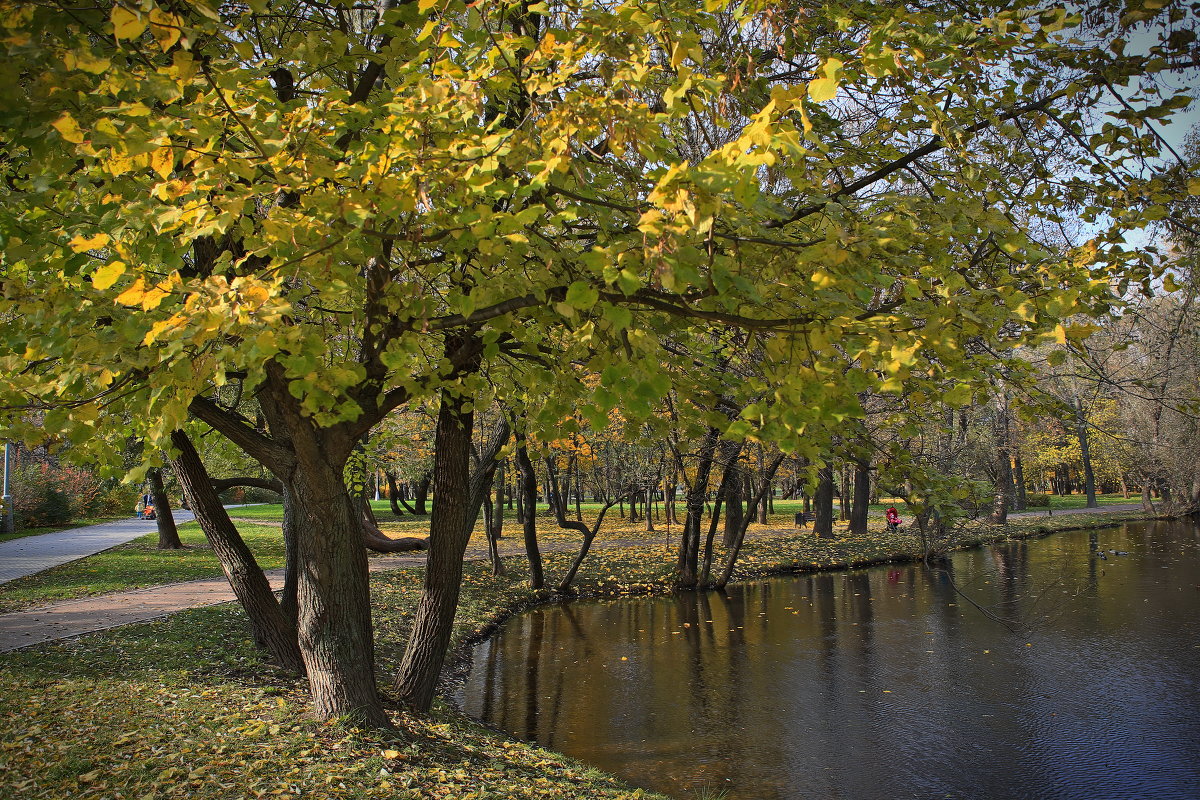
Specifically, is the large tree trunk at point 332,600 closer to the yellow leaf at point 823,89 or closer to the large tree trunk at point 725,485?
the yellow leaf at point 823,89

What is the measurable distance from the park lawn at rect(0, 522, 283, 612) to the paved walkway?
382mm

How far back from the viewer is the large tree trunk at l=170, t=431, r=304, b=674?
6852mm

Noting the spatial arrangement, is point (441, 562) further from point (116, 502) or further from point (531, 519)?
point (116, 502)

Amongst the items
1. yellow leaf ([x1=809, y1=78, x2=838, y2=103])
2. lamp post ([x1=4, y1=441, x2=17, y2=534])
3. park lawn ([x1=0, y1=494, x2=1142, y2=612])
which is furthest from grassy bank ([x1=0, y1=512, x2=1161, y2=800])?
lamp post ([x1=4, y1=441, x2=17, y2=534])

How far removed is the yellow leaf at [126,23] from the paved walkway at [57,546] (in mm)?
13850

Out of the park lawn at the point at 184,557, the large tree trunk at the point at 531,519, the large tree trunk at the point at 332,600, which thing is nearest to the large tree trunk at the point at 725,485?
the park lawn at the point at 184,557

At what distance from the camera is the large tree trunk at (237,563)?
6.85 m

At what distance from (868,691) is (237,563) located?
700cm

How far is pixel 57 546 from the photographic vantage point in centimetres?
1889

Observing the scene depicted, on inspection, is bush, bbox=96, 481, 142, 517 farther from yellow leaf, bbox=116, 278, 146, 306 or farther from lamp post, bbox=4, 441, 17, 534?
yellow leaf, bbox=116, 278, 146, 306

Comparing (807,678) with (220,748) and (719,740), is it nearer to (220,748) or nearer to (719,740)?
(719,740)

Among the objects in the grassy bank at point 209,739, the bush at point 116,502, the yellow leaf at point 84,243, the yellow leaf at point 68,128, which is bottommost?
the grassy bank at point 209,739

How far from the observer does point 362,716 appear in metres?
5.37

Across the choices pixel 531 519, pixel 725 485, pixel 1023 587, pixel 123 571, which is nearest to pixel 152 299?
pixel 531 519
